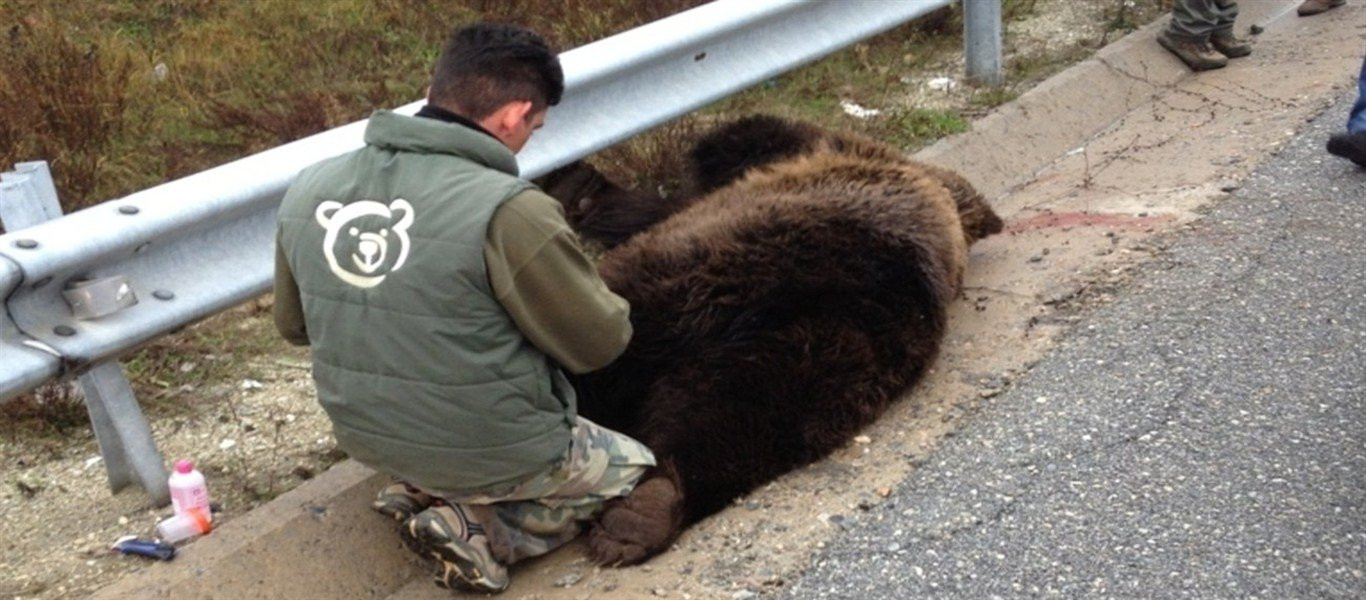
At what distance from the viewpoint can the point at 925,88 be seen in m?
8.11

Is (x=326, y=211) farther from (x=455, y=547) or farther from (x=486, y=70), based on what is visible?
(x=455, y=547)

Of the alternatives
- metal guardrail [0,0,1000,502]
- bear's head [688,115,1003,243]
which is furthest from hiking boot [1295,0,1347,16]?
metal guardrail [0,0,1000,502]

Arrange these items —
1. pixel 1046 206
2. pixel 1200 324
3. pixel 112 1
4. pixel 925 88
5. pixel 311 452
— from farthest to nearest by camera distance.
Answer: pixel 112 1 < pixel 925 88 < pixel 1046 206 < pixel 1200 324 < pixel 311 452

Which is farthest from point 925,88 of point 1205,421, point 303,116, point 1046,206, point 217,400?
point 217,400

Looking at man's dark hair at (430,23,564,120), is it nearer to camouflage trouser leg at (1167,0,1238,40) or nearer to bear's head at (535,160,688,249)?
bear's head at (535,160,688,249)

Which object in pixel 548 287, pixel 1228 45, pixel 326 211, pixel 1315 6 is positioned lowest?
pixel 1315 6

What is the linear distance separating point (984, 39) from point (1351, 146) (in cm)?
213

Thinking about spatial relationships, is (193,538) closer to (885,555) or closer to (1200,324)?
Result: (885,555)

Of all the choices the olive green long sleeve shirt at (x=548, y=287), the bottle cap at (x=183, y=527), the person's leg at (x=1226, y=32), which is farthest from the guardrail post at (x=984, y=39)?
the bottle cap at (x=183, y=527)

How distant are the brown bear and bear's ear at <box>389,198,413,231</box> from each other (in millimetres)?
1020

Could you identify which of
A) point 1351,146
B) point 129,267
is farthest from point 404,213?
point 1351,146

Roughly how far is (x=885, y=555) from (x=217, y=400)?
226 cm

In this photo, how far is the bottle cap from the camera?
4.12m

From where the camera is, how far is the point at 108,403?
4.15m
